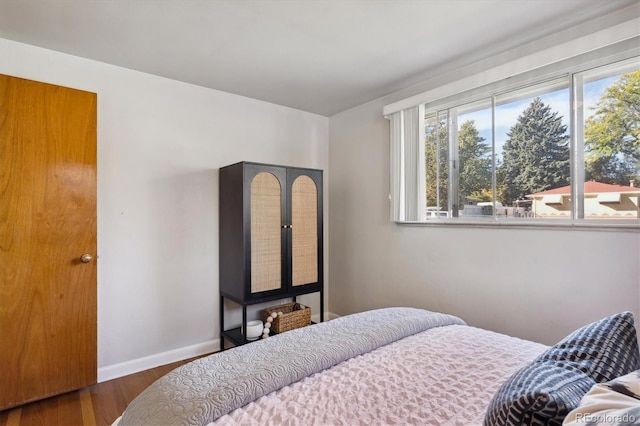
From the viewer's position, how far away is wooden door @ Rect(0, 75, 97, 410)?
6.45 feet

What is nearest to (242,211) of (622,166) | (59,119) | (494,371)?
(59,119)

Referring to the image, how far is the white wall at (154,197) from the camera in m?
2.42

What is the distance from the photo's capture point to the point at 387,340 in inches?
59.1

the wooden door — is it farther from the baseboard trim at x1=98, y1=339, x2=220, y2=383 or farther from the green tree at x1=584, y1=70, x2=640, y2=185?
the green tree at x1=584, y1=70, x2=640, y2=185

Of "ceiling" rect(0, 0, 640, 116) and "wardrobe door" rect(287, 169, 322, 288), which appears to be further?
"wardrobe door" rect(287, 169, 322, 288)

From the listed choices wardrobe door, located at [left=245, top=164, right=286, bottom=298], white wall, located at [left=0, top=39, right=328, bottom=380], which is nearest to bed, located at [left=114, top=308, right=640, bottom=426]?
wardrobe door, located at [left=245, top=164, right=286, bottom=298]

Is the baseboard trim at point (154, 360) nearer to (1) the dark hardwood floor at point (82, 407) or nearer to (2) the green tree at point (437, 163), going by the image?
(1) the dark hardwood floor at point (82, 407)

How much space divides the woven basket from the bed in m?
1.43

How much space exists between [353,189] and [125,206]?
6.78ft

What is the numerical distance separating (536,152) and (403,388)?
6.03 feet

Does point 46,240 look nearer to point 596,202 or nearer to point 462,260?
point 462,260

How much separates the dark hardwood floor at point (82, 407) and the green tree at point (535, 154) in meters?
2.92

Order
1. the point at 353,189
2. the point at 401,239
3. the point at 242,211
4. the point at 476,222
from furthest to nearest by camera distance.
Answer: the point at 353,189 → the point at 401,239 → the point at 242,211 → the point at 476,222

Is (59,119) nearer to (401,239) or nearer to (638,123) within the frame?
(401,239)
